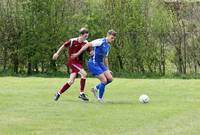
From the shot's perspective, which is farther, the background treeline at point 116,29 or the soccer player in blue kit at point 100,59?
the background treeline at point 116,29

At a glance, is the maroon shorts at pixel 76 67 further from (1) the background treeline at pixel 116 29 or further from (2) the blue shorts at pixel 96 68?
(1) the background treeline at pixel 116 29

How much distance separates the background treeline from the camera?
3897 centimetres

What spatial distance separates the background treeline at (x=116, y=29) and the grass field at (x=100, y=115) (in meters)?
20.8

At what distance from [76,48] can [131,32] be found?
24.0 m

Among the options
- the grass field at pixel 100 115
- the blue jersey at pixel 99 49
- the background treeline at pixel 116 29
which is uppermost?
the blue jersey at pixel 99 49

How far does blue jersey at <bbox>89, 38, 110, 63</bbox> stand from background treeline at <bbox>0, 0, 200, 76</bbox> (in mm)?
23450

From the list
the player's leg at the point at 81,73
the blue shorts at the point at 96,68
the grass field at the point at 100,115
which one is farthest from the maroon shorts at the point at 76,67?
the grass field at the point at 100,115

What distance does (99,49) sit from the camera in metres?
15.3

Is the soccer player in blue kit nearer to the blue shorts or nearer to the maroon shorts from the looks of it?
the blue shorts

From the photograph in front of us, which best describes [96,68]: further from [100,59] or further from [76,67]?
[76,67]

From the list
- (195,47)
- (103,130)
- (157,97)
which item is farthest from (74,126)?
(195,47)

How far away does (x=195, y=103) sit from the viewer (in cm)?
1507

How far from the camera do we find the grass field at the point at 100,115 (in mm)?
9852

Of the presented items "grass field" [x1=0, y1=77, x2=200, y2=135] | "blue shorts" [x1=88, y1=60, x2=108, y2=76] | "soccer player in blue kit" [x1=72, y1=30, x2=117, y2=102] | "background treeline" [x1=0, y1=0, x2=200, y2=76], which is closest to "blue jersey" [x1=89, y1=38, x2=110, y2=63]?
"soccer player in blue kit" [x1=72, y1=30, x2=117, y2=102]
